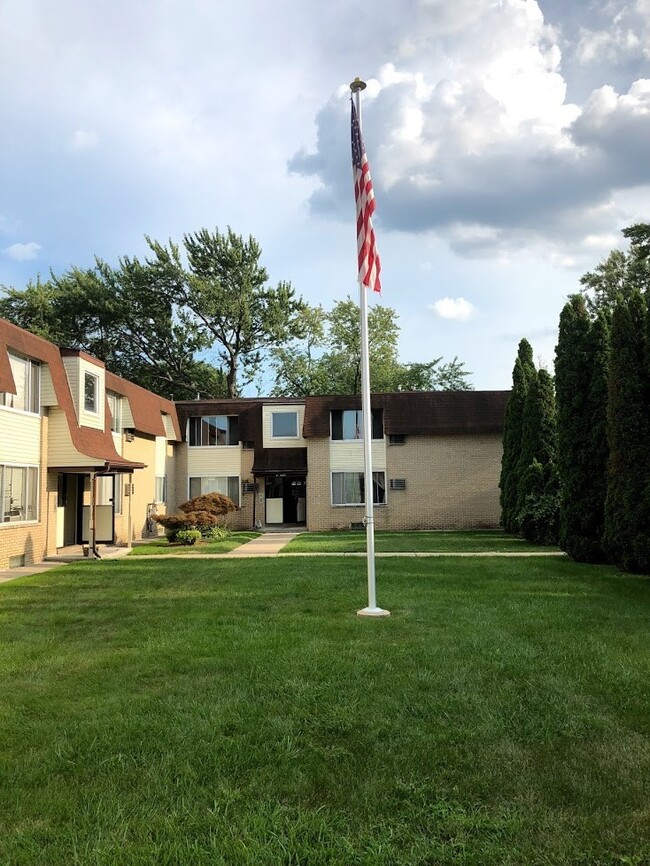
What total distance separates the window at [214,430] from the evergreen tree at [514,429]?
11758 millimetres

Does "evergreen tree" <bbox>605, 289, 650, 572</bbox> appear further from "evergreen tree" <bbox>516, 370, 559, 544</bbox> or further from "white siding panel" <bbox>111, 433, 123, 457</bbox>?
"white siding panel" <bbox>111, 433, 123, 457</bbox>

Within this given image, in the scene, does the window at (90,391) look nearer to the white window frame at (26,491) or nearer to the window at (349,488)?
the white window frame at (26,491)

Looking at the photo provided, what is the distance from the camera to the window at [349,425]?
88.6 feet

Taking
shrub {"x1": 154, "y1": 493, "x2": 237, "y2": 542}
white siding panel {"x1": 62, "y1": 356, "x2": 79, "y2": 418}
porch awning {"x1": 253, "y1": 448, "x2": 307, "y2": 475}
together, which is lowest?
shrub {"x1": 154, "y1": 493, "x2": 237, "y2": 542}

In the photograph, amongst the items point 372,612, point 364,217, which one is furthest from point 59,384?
point 372,612

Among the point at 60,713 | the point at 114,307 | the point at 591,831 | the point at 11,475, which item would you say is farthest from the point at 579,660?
the point at 114,307

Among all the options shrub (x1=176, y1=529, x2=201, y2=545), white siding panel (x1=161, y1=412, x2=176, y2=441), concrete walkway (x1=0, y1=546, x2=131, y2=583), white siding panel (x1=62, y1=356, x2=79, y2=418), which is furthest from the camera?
white siding panel (x1=161, y1=412, x2=176, y2=441)

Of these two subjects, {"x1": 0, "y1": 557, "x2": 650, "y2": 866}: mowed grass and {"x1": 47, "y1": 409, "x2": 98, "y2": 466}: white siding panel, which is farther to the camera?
{"x1": 47, "y1": 409, "x2": 98, "y2": 466}: white siding panel

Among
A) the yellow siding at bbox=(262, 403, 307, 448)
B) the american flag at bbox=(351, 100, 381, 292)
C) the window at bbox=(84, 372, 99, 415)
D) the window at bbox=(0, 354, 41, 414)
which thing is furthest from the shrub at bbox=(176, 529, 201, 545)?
the american flag at bbox=(351, 100, 381, 292)

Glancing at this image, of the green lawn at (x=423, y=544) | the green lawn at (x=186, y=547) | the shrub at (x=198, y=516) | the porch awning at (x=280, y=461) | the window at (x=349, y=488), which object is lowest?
the green lawn at (x=186, y=547)

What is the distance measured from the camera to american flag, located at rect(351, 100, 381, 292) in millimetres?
8367

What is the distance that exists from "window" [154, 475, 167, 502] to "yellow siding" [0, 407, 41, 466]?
9.70 meters

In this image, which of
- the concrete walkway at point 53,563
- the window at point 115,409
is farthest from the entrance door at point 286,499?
the concrete walkway at point 53,563

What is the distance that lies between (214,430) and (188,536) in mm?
9942
